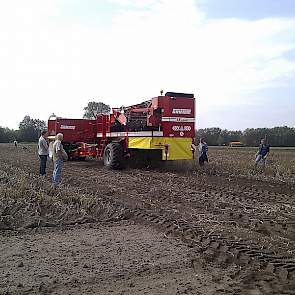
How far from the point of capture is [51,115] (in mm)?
19969

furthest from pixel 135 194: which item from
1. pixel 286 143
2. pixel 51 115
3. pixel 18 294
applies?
pixel 286 143

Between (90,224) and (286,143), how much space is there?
71262 mm

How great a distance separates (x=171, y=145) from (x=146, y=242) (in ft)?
28.1

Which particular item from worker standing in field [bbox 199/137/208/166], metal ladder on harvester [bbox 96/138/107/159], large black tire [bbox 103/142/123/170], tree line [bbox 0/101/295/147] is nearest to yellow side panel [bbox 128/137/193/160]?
large black tire [bbox 103/142/123/170]

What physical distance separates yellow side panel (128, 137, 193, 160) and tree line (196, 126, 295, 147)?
56.9 metres

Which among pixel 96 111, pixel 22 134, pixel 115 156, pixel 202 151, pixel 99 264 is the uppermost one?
pixel 96 111

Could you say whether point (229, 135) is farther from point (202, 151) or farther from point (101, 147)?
point (101, 147)

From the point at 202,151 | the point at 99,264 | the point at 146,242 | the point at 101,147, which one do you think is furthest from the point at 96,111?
the point at 99,264

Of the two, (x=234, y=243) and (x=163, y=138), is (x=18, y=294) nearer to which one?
(x=234, y=243)

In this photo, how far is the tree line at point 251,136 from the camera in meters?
73.2

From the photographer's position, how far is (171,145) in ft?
46.9

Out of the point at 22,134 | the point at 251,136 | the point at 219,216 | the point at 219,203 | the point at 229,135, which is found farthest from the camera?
the point at 22,134

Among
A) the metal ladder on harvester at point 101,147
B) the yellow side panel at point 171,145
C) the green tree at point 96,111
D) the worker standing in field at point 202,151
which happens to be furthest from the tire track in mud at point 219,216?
the green tree at point 96,111

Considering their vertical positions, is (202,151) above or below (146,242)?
above
